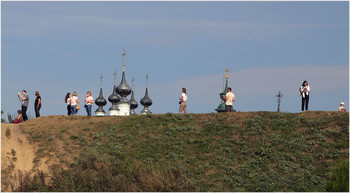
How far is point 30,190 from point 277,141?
1271 cm

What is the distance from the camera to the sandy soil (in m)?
24.7

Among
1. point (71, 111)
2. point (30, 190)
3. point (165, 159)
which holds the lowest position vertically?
point (30, 190)

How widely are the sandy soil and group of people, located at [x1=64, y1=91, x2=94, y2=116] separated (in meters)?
3.42

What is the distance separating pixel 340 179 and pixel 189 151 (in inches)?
402

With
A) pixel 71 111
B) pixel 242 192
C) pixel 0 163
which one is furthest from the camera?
pixel 71 111

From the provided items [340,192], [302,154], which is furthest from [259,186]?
[340,192]

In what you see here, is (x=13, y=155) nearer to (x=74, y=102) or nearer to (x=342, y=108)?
(x=74, y=102)

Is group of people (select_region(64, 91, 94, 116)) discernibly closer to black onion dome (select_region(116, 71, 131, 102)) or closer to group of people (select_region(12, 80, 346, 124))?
group of people (select_region(12, 80, 346, 124))

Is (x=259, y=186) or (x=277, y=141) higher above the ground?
(x=277, y=141)

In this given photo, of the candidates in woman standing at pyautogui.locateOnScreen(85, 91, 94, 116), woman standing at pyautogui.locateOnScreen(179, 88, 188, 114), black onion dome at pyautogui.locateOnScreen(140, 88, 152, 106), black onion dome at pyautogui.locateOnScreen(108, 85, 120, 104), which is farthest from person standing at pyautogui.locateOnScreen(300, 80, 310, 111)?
black onion dome at pyautogui.locateOnScreen(140, 88, 152, 106)

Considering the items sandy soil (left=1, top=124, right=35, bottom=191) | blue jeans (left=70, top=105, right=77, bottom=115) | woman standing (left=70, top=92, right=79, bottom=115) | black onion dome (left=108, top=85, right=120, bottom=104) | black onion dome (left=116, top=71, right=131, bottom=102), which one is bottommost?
sandy soil (left=1, top=124, right=35, bottom=191)

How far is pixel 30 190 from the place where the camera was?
23.7 m

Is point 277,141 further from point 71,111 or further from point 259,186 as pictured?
point 71,111

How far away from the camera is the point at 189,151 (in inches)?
1061
